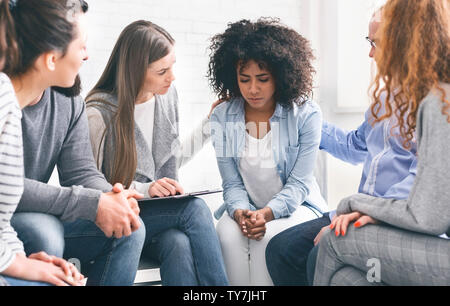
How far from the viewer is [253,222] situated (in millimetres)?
1498

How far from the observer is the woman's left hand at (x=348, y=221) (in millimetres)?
1047

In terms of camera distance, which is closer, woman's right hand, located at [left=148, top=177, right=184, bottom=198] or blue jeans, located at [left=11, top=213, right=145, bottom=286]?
blue jeans, located at [left=11, top=213, right=145, bottom=286]

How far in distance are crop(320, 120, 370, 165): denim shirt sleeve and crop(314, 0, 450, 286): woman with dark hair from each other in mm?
462

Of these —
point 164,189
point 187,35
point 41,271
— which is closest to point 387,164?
point 164,189

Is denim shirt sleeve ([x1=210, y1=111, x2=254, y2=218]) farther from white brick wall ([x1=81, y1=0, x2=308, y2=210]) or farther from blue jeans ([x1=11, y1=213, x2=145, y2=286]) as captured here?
white brick wall ([x1=81, y1=0, x2=308, y2=210])

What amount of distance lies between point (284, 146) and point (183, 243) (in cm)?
52

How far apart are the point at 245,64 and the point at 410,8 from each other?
0.67 metres

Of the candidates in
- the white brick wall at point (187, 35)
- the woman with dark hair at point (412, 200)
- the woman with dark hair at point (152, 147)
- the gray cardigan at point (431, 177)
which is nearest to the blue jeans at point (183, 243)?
the woman with dark hair at point (152, 147)

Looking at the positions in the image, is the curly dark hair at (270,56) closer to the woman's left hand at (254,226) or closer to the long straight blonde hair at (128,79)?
the long straight blonde hair at (128,79)

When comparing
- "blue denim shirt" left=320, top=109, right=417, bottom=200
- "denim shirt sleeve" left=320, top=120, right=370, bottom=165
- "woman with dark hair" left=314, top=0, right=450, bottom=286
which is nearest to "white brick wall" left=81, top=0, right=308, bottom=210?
"denim shirt sleeve" left=320, top=120, right=370, bottom=165

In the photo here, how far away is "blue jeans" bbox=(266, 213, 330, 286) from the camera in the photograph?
1464mm

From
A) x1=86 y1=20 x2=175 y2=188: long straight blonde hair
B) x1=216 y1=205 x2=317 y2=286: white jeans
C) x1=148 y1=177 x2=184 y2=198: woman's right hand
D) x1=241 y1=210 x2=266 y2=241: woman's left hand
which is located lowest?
x1=216 y1=205 x2=317 y2=286: white jeans
